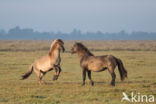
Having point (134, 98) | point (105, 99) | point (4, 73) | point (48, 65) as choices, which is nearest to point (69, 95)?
point (105, 99)

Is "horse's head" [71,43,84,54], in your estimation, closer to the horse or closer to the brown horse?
the brown horse

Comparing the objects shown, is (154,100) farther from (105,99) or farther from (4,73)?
(4,73)

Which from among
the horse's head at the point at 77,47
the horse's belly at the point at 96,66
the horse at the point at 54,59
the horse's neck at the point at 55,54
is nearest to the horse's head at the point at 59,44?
the horse at the point at 54,59

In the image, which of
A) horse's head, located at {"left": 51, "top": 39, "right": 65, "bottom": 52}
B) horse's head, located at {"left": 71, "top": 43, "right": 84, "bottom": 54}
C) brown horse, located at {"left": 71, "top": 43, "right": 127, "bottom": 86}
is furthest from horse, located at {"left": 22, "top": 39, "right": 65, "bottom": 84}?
brown horse, located at {"left": 71, "top": 43, "right": 127, "bottom": 86}

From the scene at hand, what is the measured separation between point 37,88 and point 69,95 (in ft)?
6.88

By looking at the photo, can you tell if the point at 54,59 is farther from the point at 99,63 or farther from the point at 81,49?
the point at 99,63

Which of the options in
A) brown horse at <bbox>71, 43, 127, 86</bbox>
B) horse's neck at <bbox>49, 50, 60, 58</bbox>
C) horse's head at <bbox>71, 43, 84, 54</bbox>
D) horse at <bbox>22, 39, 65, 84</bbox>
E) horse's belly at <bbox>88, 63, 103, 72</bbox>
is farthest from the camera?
horse's head at <bbox>71, 43, 84, 54</bbox>

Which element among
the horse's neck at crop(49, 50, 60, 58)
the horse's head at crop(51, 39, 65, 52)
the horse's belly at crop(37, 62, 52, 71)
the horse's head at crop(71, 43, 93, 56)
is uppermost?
the horse's head at crop(51, 39, 65, 52)

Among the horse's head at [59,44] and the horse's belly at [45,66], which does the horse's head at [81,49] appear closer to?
the horse's head at [59,44]

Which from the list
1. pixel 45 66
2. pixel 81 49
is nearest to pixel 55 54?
pixel 45 66

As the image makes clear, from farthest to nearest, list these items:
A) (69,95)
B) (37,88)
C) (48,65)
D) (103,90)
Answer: (48,65), (37,88), (103,90), (69,95)

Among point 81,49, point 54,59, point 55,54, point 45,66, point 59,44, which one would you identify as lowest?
point 45,66

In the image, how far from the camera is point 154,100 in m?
10.5

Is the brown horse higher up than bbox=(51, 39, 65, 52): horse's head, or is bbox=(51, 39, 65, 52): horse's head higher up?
bbox=(51, 39, 65, 52): horse's head
